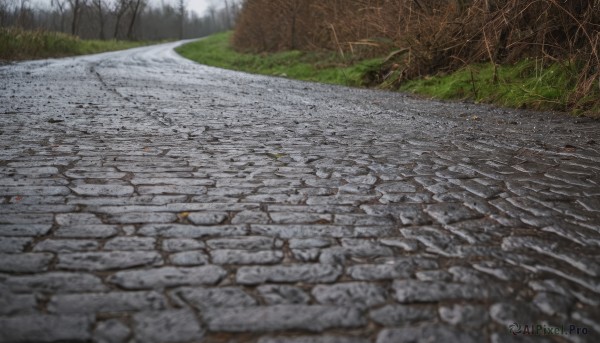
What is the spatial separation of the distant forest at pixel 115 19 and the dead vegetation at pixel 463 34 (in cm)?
1865

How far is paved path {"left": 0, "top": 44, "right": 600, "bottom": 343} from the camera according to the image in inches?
70.4

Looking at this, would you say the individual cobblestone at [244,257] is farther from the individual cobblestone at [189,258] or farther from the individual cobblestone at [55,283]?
the individual cobblestone at [55,283]

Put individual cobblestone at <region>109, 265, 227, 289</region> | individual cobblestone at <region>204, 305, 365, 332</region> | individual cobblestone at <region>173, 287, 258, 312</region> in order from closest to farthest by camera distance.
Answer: individual cobblestone at <region>204, 305, 365, 332</region> < individual cobblestone at <region>173, 287, 258, 312</region> < individual cobblestone at <region>109, 265, 227, 289</region>

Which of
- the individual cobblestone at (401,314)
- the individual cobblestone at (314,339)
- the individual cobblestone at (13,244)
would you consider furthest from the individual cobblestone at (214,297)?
the individual cobblestone at (13,244)

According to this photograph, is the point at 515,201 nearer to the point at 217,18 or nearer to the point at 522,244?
the point at 522,244

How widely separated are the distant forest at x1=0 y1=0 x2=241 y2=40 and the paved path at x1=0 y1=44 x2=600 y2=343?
2995 cm

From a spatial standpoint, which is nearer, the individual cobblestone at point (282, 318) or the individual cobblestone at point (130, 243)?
the individual cobblestone at point (282, 318)

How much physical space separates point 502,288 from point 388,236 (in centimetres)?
68

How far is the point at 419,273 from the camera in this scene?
216 cm

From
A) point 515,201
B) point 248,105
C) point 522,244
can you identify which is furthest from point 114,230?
point 248,105

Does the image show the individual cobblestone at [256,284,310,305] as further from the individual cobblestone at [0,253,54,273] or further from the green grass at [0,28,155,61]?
the green grass at [0,28,155,61]

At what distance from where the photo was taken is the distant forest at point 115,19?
127 ft

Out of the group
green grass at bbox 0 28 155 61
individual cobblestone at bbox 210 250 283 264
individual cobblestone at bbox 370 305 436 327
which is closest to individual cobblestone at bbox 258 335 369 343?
individual cobblestone at bbox 370 305 436 327

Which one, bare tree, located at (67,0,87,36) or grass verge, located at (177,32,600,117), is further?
bare tree, located at (67,0,87,36)
